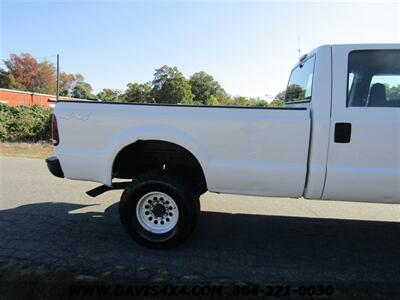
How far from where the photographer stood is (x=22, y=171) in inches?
344

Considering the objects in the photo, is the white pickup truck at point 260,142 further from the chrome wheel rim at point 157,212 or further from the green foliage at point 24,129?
→ the green foliage at point 24,129

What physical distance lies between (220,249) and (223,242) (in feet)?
0.75

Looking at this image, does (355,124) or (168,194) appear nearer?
(355,124)

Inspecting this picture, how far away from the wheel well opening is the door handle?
1511mm

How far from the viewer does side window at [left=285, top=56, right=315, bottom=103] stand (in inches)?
168

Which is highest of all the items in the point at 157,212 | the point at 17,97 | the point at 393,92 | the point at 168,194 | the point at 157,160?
the point at 17,97

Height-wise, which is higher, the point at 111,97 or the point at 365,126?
the point at 111,97

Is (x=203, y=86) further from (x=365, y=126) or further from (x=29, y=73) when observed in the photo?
(x=365, y=126)

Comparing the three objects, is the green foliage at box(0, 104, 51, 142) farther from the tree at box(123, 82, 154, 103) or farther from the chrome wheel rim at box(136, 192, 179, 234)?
the tree at box(123, 82, 154, 103)

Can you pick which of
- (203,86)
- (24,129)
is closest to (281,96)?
(24,129)

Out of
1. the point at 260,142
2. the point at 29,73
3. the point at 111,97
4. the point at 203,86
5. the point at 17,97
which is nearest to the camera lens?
the point at 260,142

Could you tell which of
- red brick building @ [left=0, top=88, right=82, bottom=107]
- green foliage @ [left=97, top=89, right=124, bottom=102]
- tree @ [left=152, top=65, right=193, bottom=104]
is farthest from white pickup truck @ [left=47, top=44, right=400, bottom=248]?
tree @ [left=152, top=65, right=193, bottom=104]

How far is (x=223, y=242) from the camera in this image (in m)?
4.43

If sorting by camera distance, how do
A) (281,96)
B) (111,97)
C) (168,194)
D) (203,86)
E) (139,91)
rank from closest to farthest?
(168,194), (281,96), (111,97), (139,91), (203,86)
